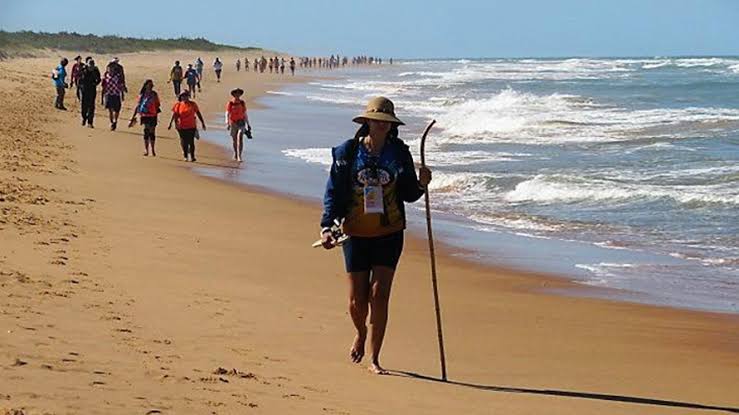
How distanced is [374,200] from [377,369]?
0.95m

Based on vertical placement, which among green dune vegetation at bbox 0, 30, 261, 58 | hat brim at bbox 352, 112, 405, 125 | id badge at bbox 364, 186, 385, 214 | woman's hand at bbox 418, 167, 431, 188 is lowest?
green dune vegetation at bbox 0, 30, 261, 58

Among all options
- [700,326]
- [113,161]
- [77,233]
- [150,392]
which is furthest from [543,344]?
[113,161]

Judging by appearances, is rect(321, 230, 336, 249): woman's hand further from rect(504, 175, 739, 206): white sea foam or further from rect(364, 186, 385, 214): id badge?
rect(504, 175, 739, 206): white sea foam

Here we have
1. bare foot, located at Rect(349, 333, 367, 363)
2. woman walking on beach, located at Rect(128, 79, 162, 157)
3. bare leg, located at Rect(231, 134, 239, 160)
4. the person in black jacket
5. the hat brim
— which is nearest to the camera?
the hat brim

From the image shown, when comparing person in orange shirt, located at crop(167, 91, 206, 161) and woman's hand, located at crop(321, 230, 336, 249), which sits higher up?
woman's hand, located at crop(321, 230, 336, 249)

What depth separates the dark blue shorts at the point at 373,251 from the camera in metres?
6.49

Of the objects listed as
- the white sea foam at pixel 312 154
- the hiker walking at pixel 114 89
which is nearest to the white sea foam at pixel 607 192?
the white sea foam at pixel 312 154

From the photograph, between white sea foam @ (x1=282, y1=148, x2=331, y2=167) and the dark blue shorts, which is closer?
the dark blue shorts

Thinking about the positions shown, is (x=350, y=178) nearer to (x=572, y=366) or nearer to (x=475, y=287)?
(x=572, y=366)

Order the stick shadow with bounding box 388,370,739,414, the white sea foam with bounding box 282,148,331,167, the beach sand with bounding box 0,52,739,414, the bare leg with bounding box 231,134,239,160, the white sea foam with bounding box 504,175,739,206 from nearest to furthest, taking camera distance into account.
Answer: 1. the beach sand with bounding box 0,52,739,414
2. the stick shadow with bounding box 388,370,739,414
3. the white sea foam with bounding box 504,175,739,206
4. the bare leg with bounding box 231,134,239,160
5. the white sea foam with bounding box 282,148,331,167

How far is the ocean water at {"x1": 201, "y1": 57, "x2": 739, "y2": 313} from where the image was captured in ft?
36.7

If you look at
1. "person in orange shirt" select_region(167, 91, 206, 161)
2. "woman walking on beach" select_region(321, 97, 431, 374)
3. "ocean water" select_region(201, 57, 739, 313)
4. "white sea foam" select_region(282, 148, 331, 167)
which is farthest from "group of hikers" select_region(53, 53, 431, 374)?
"white sea foam" select_region(282, 148, 331, 167)

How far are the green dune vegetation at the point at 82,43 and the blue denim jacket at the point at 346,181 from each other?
79297 millimetres

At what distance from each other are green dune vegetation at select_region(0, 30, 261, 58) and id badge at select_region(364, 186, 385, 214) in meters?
79.4
